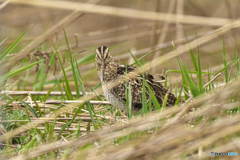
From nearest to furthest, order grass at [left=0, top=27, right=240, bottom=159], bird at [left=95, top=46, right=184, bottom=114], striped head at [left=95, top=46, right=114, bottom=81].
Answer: grass at [left=0, top=27, right=240, bottom=159] → bird at [left=95, top=46, right=184, bottom=114] → striped head at [left=95, top=46, right=114, bottom=81]

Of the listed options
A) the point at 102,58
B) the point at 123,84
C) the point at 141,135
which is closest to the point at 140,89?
the point at 123,84

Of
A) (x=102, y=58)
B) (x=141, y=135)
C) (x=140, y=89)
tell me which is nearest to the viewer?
(x=141, y=135)

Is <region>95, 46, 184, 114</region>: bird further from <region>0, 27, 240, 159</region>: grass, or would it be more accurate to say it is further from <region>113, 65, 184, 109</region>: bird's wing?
<region>0, 27, 240, 159</region>: grass

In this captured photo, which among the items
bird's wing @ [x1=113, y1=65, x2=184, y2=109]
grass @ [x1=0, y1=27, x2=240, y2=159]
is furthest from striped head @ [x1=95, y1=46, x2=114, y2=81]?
grass @ [x1=0, y1=27, x2=240, y2=159]

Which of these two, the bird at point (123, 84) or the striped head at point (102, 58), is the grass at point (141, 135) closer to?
the bird at point (123, 84)

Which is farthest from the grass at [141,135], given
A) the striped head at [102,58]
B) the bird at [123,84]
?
the striped head at [102,58]

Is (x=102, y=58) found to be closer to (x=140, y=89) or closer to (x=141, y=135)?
(x=140, y=89)

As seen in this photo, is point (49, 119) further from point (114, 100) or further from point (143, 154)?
point (143, 154)

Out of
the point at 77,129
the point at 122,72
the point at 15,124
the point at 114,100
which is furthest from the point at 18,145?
the point at 122,72
